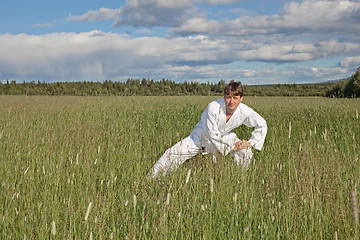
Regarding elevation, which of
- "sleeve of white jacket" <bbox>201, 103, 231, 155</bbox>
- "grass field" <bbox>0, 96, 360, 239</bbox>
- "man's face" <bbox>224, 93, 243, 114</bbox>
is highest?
"man's face" <bbox>224, 93, 243, 114</bbox>

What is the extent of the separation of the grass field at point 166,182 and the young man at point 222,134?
0.91 feet

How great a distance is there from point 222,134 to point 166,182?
1675 mm

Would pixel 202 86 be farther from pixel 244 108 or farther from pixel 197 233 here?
pixel 197 233

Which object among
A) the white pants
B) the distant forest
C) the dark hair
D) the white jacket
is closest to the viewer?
the dark hair

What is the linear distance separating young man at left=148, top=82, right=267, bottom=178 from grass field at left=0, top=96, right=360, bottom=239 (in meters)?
0.28

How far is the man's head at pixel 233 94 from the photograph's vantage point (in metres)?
4.68

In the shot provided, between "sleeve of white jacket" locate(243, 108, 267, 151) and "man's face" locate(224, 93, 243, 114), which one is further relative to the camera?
"sleeve of white jacket" locate(243, 108, 267, 151)

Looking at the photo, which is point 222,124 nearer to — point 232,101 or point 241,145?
point 232,101

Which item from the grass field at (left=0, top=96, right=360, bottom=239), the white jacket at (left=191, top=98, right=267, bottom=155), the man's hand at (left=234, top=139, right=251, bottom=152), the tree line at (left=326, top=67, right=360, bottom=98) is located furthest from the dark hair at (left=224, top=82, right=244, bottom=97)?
the tree line at (left=326, top=67, right=360, bottom=98)

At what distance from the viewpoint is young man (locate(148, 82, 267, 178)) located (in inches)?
187

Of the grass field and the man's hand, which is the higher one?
the man's hand

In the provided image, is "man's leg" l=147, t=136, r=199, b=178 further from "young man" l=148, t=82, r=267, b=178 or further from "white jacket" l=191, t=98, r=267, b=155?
"white jacket" l=191, t=98, r=267, b=155

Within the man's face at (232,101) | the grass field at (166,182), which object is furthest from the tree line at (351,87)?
the man's face at (232,101)

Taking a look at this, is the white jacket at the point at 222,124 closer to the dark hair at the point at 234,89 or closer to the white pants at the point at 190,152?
the white pants at the point at 190,152
